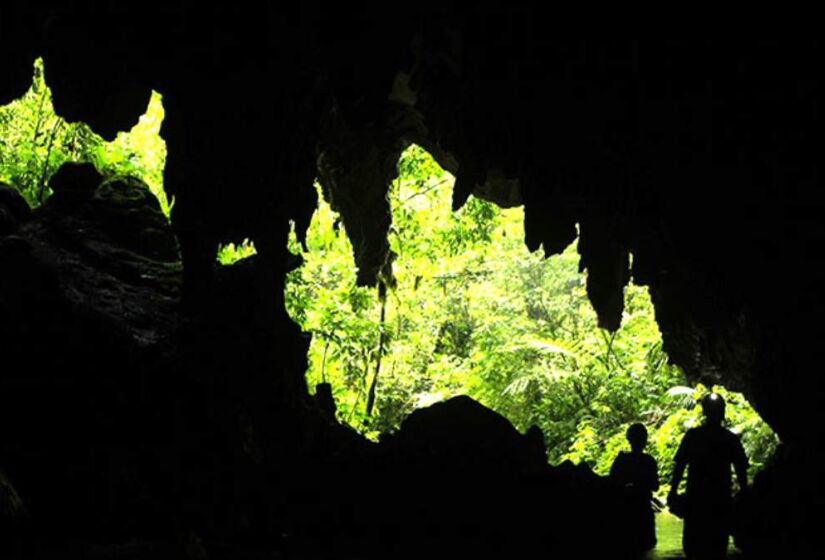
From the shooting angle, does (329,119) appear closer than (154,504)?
No

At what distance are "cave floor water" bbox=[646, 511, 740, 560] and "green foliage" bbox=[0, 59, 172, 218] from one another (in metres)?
10.3

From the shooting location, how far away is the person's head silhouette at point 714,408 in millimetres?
7043

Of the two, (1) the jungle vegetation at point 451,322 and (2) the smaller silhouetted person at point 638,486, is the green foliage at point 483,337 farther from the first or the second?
(2) the smaller silhouetted person at point 638,486

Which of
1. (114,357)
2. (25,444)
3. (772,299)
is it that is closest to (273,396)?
(114,357)

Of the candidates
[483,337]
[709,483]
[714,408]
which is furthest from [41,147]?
[483,337]

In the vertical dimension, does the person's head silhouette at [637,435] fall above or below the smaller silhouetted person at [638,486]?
above

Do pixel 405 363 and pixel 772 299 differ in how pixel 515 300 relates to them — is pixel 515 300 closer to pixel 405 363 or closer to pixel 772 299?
pixel 405 363

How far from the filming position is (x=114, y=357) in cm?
943

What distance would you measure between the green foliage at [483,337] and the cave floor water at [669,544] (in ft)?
15.0

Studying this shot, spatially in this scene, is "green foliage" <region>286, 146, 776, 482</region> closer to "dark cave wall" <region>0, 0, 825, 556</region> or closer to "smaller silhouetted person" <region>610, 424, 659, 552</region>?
"dark cave wall" <region>0, 0, 825, 556</region>

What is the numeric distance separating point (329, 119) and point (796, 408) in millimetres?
8814

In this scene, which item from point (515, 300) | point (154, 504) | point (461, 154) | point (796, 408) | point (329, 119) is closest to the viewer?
point (154, 504)

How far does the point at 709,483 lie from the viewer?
6.95 m

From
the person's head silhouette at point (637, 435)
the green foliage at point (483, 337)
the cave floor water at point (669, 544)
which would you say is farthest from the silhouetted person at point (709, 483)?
the green foliage at point (483, 337)
